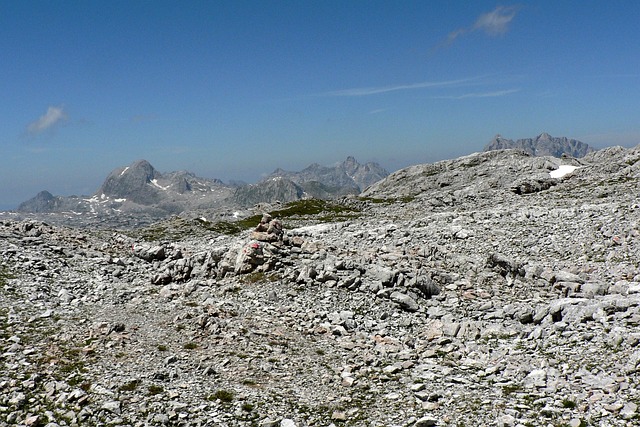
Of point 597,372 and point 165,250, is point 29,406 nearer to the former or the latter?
point 597,372

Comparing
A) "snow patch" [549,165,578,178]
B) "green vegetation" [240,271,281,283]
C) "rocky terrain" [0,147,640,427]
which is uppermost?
"snow patch" [549,165,578,178]

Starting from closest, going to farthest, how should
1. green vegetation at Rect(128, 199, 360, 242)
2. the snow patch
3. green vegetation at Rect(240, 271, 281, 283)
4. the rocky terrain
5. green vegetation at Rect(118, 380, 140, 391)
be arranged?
1. the rocky terrain
2. green vegetation at Rect(118, 380, 140, 391)
3. green vegetation at Rect(240, 271, 281, 283)
4. green vegetation at Rect(128, 199, 360, 242)
5. the snow patch

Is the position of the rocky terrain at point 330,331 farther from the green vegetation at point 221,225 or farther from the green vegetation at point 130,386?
the green vegetation at point 221,225

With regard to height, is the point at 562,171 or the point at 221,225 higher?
the point at 562,171

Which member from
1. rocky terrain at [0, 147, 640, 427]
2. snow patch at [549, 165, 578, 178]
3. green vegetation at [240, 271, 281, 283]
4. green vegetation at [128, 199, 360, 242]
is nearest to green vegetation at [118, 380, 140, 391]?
rocky terrain at [0, 147, 640, 427]

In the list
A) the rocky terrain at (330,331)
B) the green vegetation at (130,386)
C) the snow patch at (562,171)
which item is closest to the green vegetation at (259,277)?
the rocky terrain at (330,331)

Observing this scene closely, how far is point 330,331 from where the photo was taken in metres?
22.5

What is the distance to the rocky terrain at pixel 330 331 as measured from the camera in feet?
49.1

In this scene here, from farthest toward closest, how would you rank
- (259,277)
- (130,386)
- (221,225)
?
1. (221,225)
2. (259,277)
3. (130,386)

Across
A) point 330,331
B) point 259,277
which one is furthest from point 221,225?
point 330,331

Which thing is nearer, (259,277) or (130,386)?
(130,386)

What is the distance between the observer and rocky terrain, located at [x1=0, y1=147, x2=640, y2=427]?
1495 cm

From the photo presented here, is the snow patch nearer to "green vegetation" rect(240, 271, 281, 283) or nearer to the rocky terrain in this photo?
the rocky terrain

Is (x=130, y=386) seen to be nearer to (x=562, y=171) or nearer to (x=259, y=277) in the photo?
(x=259, y=277)
